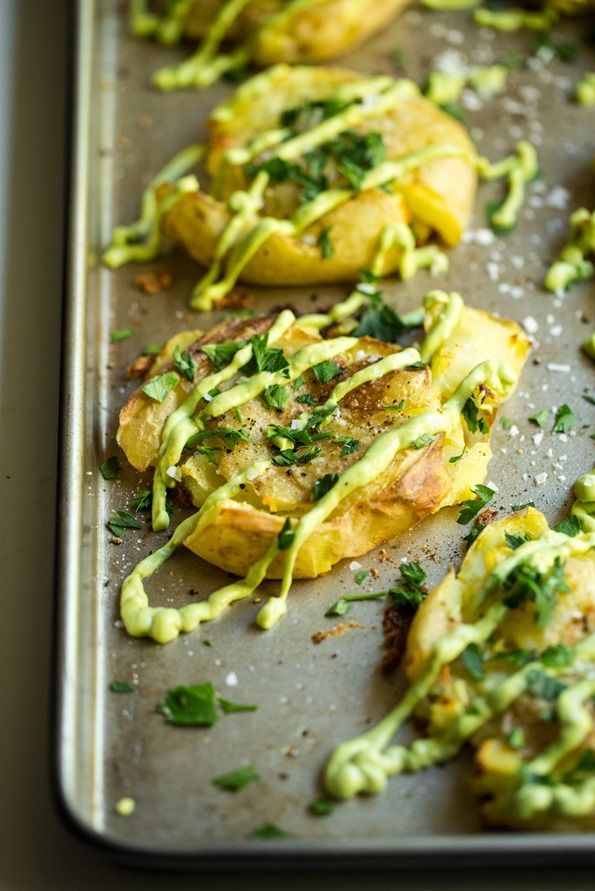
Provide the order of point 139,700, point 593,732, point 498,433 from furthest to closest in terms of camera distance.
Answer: point 498,433
point 139,700
point 593,732

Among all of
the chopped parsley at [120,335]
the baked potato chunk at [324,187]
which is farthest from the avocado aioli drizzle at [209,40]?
the chopped parsley at [120,335]

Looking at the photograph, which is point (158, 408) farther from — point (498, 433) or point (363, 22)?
point (363, 22)

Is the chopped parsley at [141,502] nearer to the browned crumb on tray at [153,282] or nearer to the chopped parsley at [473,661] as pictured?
the browned crumb on tray at [153,282]

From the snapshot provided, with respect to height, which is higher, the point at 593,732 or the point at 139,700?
the point at 593,732

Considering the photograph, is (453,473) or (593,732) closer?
(593,732)

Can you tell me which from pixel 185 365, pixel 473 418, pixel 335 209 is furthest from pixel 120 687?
pixel 335 209

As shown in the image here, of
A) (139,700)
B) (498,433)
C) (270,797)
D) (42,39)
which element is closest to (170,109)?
(42,39)

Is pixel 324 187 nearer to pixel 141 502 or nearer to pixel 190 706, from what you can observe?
pixel 141 502

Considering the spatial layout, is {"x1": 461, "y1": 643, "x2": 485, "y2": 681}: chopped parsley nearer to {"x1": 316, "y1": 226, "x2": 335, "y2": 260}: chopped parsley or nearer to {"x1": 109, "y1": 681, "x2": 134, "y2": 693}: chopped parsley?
{"x1": 109, "y1": 681, "x2": 134, "y2": 693}: chopped parsley
